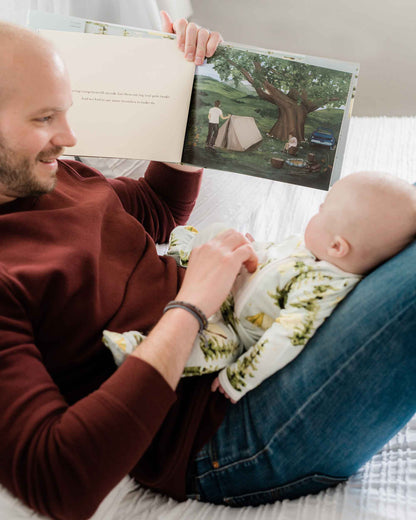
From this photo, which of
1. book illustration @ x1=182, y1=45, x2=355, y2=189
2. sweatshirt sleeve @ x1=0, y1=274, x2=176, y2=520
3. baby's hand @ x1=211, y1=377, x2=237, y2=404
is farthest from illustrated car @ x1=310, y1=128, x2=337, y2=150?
sweatshirt sleeve @ x1=0, y1=274, x2=176, y2=520

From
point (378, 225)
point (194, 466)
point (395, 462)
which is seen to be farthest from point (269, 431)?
point (378, 225)

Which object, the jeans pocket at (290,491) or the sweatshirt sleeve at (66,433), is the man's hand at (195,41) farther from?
the jeans pocket at (290,491)

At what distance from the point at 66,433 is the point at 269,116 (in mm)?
911

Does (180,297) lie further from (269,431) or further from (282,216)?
(282,216)

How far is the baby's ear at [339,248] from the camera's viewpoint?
2.63ft

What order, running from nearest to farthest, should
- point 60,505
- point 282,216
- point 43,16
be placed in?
point 60,505, point 43,16, point 282,216

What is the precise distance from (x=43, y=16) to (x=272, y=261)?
86 centimetres

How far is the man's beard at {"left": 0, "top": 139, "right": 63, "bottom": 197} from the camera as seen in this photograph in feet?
2.79

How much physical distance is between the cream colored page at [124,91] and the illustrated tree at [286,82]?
0.36ft

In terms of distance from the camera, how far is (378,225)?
30.2 inches

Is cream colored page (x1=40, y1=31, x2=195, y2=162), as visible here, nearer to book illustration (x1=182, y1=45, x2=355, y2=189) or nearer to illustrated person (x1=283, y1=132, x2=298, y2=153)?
book illustration (x1=182, y1=45, x2=355, y2=189)

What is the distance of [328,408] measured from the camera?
71cm

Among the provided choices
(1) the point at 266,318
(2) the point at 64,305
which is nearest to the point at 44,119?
(2) the point at 64,305

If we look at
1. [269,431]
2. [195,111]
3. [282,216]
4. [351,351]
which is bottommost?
[269,431]
